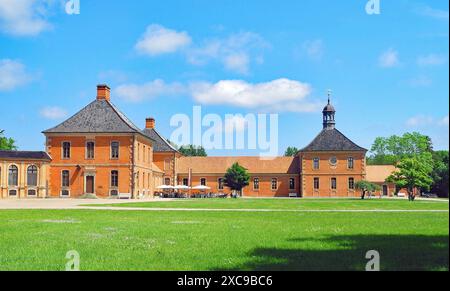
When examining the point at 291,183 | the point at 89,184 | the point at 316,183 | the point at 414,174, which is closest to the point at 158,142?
the point at 291,183

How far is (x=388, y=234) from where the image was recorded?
12930mm

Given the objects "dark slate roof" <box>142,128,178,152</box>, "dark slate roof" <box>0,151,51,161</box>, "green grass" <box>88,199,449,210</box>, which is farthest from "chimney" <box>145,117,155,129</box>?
"green grass" <box>88,199,449,210</box>

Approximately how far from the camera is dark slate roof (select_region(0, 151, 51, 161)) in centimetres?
4809

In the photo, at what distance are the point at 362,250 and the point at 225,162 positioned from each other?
202 ft

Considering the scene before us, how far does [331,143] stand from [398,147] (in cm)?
1547

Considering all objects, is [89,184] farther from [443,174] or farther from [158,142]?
Answer: [443,174]

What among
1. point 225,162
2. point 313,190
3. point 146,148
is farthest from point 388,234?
point 225,162

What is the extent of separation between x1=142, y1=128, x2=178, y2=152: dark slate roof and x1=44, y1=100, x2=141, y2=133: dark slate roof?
14239 mm

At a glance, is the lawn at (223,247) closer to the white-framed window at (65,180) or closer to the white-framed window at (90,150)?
the white-framed window at (90,150)

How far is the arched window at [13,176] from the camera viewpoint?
158 ft

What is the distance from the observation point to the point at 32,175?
1938 inches
